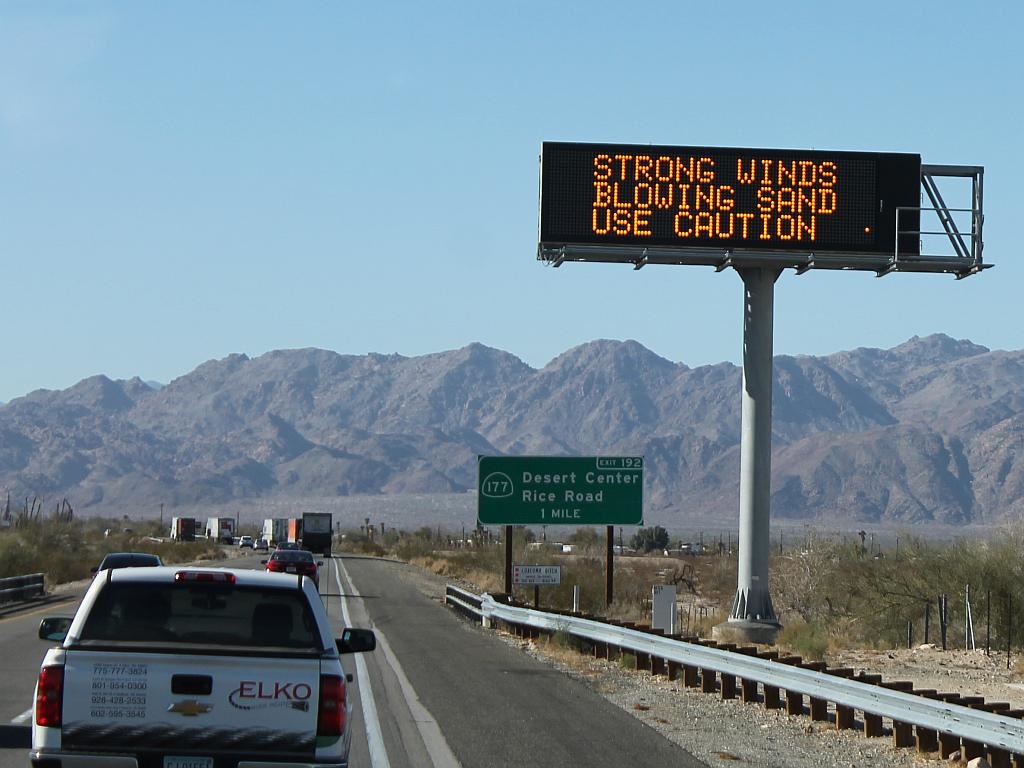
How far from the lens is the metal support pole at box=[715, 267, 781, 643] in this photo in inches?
1176

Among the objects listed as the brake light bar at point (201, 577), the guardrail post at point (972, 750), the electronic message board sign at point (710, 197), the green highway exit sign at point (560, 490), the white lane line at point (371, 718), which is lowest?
the white lane line at point (371, 718)

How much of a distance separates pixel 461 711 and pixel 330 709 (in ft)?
27.2

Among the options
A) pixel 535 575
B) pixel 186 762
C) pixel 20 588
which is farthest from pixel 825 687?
pixel 20 588

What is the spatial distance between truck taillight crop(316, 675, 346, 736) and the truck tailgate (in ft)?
0.18

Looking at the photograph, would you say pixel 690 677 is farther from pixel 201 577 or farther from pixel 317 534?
pixel 317 534

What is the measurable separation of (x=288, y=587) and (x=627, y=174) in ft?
62.5

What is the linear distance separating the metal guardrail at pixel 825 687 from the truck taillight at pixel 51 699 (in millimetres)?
7178

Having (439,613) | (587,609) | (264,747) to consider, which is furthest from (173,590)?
(587,609)

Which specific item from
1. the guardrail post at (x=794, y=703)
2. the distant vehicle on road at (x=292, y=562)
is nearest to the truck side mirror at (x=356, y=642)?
the guardrail post at (x=794, y=703)

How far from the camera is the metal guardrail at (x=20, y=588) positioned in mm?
38625

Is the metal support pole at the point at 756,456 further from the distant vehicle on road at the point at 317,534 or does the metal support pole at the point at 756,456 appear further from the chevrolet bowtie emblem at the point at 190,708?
the distant vehicle on road at the point at 317,534

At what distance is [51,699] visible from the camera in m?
8.80

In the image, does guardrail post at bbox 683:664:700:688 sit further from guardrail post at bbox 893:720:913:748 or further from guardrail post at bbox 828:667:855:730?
guardrail post at bbox 893:720:913:748

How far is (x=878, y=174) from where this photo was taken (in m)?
28.3
